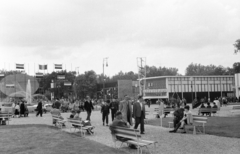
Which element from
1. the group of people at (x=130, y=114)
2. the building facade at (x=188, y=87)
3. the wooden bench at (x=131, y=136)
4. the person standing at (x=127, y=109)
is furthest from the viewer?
the building facade at (x=188, y=87)

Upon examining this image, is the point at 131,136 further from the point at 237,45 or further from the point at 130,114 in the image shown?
the point at 237,45

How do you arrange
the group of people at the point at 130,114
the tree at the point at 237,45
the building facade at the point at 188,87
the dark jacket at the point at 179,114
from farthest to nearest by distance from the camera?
the building facade at the point at 188,87, the tree at the point at 237,45, the dark jacket at the point at 179,114, the group of people at the point at 130,114

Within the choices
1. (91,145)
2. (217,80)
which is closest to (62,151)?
(91,145)

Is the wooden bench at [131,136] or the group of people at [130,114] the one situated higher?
the group of people at [130,114]

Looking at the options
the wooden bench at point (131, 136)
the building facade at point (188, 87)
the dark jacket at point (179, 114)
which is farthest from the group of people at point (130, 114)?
the building facade at point (188, 87)

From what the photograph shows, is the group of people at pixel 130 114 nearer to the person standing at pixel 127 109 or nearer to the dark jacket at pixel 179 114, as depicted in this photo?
the person standing at pixel 127 109

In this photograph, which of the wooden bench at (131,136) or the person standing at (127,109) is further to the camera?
the person standing at (127,109)

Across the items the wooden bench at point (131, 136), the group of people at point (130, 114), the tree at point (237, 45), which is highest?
the tree at point (237, 45)

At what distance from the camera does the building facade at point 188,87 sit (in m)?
79.8

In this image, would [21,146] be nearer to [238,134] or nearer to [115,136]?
[115,136]

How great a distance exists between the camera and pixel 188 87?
8400cm

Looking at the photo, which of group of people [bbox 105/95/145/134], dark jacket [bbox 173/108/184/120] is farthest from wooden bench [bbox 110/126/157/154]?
dark jacket [bbox 173/108/184/120]

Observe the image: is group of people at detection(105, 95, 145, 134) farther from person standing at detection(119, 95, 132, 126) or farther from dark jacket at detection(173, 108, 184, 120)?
dark jacket at detection(173, 108, 184, 120)

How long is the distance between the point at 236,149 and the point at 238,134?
144 inches
